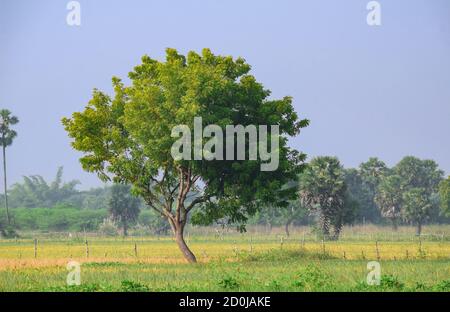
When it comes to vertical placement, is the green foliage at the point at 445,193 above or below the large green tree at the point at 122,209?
above

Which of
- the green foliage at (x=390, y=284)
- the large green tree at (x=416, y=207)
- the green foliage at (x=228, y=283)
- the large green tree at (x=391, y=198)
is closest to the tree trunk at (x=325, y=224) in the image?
the large green tree at (x=416, y=207)

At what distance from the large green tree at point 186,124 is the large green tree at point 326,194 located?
50.5 meters

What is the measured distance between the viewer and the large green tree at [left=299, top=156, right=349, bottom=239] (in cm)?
10988

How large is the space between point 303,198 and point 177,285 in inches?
3087

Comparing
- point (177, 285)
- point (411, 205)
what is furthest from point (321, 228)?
point (177, 285)

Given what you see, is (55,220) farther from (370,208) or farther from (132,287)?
(132,287)

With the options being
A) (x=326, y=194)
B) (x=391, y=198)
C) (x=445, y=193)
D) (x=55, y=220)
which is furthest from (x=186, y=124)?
(x=55, y=220)

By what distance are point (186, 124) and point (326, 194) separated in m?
59.6

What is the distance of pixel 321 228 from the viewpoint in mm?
113000

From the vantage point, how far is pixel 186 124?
53.4 metres

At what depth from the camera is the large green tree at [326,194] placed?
360 feet

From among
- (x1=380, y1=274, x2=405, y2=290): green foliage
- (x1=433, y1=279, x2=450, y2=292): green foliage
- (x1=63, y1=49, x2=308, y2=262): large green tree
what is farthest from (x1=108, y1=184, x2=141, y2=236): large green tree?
(x1=433, y1=279, x2=450, y2=292): green foliage

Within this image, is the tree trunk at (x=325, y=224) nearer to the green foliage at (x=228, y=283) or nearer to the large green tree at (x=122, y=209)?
the large green tree at (x=122, y=209)
